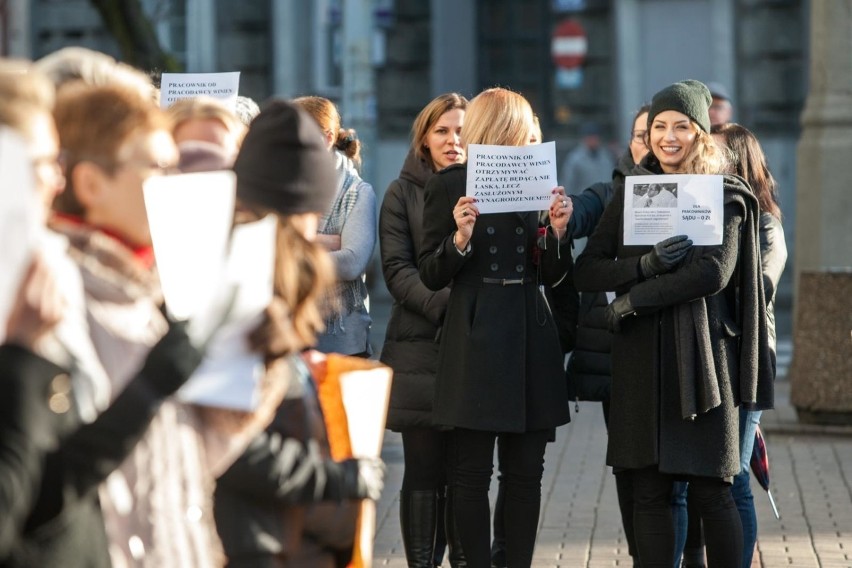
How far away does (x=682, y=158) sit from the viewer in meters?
5.76

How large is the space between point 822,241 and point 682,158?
19.5ft

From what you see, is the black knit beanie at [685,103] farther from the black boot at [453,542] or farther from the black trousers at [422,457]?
the black boot at [453,542]

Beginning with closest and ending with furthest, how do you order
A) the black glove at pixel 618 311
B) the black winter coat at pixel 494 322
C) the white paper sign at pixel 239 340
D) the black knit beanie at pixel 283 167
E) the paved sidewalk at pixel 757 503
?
the white paper sign at pixel 239 340
the black knit beanie at pixel 283 167
the black glove at pixel 618 311
the black winter coat at pixel 494 322
the paved sidewalk at pixel 757 503

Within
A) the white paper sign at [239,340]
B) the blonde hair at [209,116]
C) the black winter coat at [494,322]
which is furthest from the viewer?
the black winter coat at [494,322]

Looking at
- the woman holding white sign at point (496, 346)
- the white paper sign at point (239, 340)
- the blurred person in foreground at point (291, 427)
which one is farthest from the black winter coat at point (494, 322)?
the white paper sign at point (239, 340)

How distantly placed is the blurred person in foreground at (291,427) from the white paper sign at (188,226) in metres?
0.24

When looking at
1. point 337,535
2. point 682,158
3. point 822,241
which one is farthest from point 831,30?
point 337,535

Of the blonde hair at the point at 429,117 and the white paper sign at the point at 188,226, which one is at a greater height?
the blonde hair at the point at 429,117

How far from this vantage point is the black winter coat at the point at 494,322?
5949 mm

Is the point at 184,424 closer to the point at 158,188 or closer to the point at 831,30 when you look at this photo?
the point at 158,188

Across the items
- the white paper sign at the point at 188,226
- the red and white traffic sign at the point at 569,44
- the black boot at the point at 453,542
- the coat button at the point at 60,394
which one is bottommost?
the black boot at the point at 453,542

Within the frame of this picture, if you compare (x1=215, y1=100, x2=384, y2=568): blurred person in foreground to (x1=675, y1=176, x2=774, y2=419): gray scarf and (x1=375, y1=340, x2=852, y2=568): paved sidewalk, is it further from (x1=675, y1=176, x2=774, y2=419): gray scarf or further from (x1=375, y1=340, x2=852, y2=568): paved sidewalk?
(x1=375, y1=340, x2=852, y2=568): paved sidewalk

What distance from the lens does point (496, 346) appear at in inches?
236

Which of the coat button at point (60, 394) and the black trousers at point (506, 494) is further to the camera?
the black trousers at point (506, 494)
